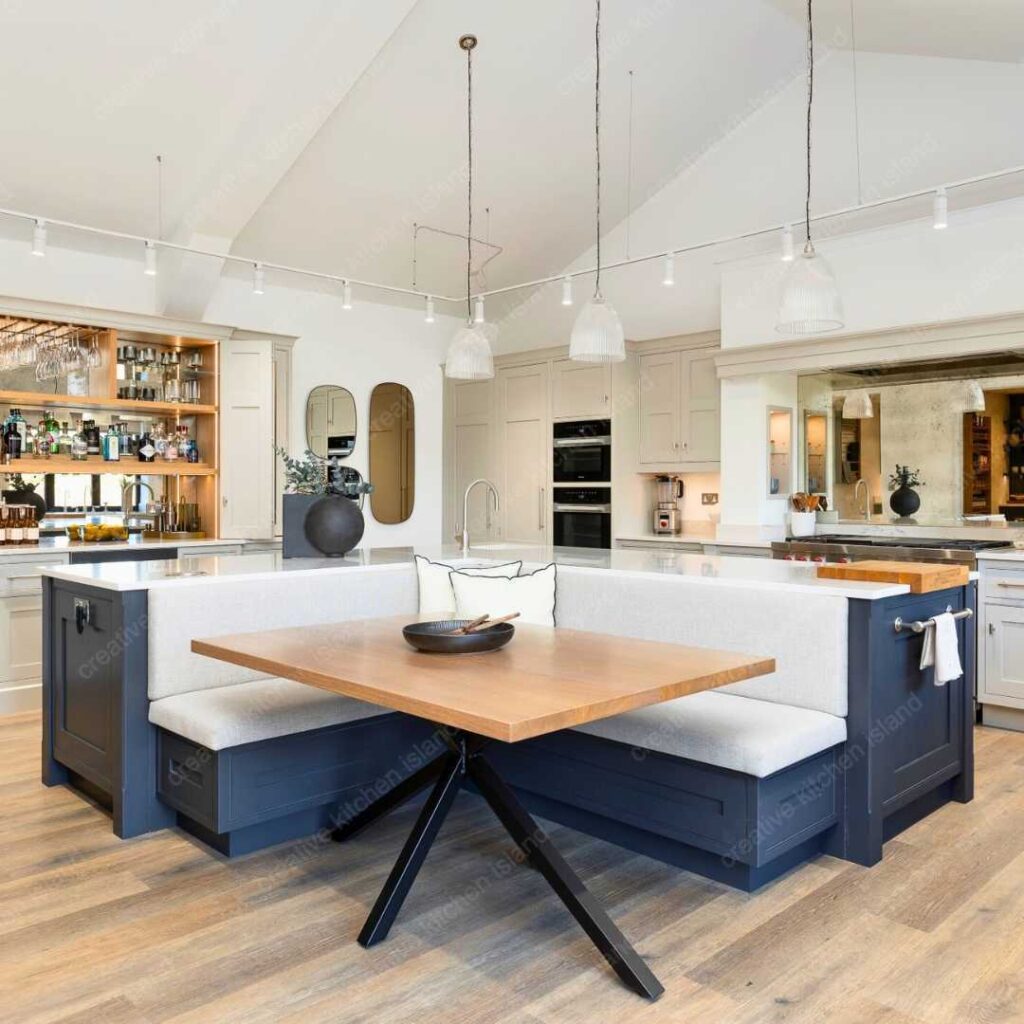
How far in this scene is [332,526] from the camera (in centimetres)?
404

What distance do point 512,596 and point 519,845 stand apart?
1.14 m

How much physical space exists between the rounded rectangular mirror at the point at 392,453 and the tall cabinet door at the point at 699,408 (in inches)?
92.6

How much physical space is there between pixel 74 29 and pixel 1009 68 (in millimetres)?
4765

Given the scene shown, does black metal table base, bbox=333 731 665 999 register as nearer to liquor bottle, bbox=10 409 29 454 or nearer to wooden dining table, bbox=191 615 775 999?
wooden dining table, bbox=191 615 775 999

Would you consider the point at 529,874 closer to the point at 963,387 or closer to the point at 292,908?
the point at 292,908

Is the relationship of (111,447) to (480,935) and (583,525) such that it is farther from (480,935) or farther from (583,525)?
(480,935)

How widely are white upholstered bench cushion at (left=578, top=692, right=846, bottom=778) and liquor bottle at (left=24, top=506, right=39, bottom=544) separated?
3720 millimetres

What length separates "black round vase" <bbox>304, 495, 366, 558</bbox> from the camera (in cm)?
404

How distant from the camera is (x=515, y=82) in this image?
531 centimetres

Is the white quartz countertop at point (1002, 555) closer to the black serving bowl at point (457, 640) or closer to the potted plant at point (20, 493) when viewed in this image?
the black serving bowl at point (457, 640)

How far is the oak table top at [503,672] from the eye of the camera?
75.0 inches

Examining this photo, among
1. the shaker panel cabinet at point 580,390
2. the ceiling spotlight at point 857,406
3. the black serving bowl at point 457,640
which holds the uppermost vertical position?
the shaker panel cabinet at point 580,390

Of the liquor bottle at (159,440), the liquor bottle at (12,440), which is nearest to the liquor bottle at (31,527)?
the liquor bottle at (12,440)

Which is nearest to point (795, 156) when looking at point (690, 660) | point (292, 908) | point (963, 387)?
point (963, 387)
